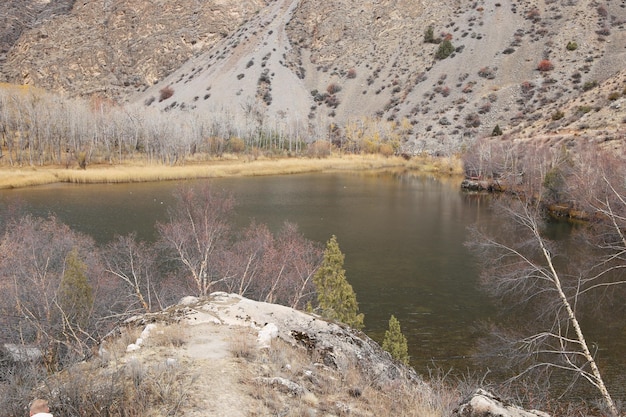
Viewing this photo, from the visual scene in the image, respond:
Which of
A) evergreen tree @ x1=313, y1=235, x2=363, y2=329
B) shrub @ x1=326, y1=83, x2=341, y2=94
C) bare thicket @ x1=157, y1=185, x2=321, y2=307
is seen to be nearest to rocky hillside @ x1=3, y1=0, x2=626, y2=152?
shrub @ x1=326, y1=83, x2=341, y2=94

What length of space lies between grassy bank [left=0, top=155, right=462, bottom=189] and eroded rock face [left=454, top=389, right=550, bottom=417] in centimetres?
5228

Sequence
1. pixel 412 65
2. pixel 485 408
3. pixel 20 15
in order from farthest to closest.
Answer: pixel 20 15, pixel 412 65, pixel 485 408

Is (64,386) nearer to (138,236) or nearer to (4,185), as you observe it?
(138,236)

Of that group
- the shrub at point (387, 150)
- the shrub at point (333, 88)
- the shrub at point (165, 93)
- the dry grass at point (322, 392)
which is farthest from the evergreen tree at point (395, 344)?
the shrub at point (165, 93)

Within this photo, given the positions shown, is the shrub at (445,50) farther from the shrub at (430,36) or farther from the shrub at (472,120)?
the shrub at (472,120)

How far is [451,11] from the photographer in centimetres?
11531

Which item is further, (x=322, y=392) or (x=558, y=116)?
(x=558, y=116)

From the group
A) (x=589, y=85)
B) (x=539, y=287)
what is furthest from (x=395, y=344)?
(x=589, y=85)

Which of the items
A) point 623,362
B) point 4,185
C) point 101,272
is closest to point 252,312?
point 101,272

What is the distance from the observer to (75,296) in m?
14.8

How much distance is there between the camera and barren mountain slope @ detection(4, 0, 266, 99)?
125 metres

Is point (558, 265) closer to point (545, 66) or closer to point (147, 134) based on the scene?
point (147, 134)

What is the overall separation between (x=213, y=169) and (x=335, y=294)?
51082mm

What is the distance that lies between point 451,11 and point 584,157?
9103 cm
